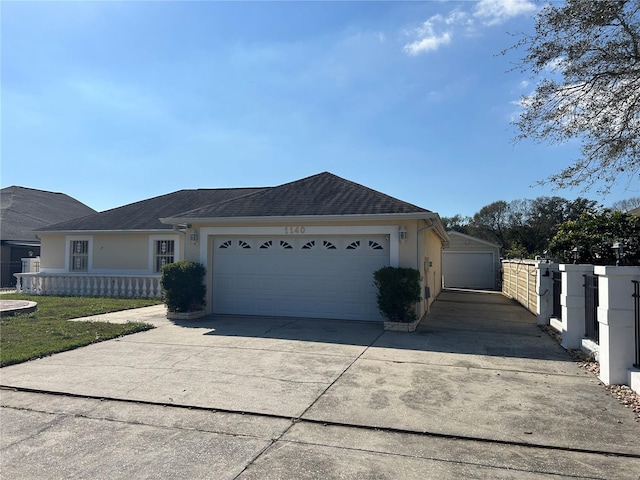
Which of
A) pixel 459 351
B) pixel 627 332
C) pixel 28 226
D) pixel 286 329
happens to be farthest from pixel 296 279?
pixel 28 226

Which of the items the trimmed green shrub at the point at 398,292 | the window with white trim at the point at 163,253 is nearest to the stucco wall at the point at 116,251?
the window with white trim at the point at 163,253

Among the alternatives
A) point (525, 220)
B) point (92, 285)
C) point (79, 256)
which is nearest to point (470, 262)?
point (525, 220)

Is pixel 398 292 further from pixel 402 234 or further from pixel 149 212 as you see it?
pixel 149 212

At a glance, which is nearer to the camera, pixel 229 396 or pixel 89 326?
pixel 229 396

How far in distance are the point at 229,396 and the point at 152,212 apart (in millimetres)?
15155

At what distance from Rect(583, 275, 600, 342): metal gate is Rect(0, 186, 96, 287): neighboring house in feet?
66.7

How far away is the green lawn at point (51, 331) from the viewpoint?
701 cm

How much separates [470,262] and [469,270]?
51 cm

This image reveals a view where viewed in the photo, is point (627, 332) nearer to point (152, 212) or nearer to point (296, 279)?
point (296, 279)

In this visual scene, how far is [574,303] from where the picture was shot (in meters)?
7.39

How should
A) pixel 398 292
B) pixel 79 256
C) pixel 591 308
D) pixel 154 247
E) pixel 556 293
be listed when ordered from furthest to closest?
pixel 79 256, pixel 154 247, pixel 556 293, pixel 398 292, pixel 591 308

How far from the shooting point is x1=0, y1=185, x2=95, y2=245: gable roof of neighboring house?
22562 mm

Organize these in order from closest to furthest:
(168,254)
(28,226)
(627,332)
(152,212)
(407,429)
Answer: (407,429) → (627,332) → (168,254) → (152,212) → (28,226)

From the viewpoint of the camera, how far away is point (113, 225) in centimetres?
1747
